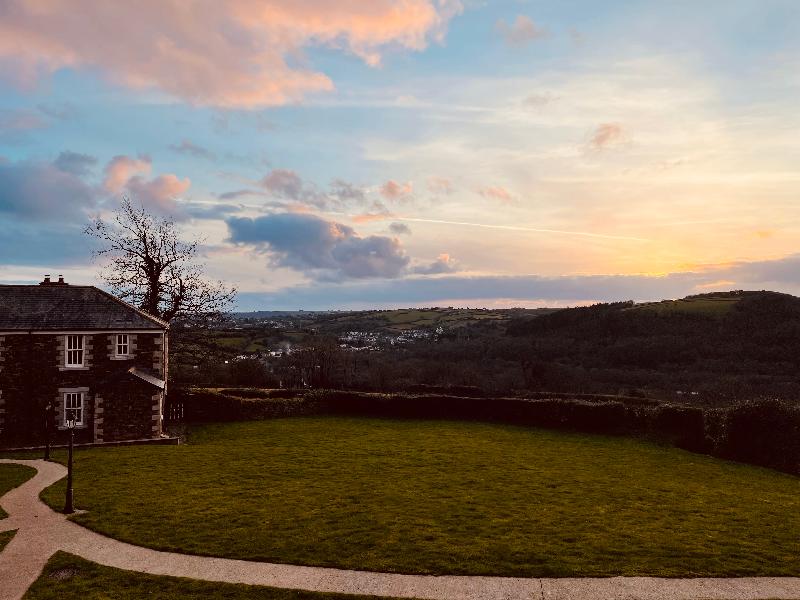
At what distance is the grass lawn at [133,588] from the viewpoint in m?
12.5

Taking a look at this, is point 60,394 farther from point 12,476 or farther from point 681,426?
point 681,426

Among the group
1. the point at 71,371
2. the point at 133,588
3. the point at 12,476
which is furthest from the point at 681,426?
the point at 71,371

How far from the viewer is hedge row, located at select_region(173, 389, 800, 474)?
34.1 meters

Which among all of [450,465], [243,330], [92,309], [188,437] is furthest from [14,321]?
[243,330]

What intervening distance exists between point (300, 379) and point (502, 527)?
57.0 meters

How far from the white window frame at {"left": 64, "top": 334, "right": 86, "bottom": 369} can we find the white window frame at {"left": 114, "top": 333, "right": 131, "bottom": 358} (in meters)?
1.65

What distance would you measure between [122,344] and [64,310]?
378 centimetres

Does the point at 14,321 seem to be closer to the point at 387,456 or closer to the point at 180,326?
the point at 180,326

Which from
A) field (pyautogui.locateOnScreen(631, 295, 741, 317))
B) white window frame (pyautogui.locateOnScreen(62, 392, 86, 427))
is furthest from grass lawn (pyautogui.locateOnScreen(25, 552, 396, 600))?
field (pyautogui.locateOnScreen(631, 295, 741, 317))

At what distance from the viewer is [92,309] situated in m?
33.3

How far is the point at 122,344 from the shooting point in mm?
33250

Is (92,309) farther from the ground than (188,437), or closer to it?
farther from the ground

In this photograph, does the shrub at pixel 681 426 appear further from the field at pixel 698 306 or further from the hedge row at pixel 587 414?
the field at pixel 698 306

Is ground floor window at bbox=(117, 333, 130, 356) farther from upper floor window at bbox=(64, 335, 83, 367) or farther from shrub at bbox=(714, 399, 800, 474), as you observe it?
shrub at bbox=(714, 399, 800, 474)
